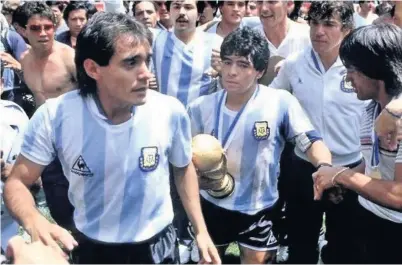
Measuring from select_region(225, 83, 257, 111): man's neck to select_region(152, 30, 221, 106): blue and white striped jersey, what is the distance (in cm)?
97

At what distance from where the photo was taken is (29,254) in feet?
5.14

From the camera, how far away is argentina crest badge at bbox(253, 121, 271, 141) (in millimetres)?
3932

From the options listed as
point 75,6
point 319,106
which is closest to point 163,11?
point 75,6

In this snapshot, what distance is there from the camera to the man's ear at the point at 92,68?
2732 millimetres

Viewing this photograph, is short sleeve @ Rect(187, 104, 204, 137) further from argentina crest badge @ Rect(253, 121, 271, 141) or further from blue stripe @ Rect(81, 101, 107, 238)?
blue stripe @ Rect(81, 101, 107, 238)

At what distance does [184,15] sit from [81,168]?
2.68 meters

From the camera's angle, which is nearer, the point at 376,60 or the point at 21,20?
the point at 376,60

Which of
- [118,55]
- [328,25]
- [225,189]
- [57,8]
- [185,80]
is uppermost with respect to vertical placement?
[118,55]

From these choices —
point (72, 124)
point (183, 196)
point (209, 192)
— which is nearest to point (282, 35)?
point (209, 192)

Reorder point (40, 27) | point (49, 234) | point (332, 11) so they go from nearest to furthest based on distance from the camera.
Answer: point (49, 234) < point (332, 11) < point (40, 27)

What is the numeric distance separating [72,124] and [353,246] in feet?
4.98

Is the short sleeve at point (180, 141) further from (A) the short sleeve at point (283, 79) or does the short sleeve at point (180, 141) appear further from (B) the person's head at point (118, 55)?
(A) the short sleeve at point (283, 79)

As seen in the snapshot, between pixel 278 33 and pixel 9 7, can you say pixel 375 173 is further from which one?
pixel 9 7

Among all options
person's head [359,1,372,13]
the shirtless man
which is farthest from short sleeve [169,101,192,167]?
person's head [359,1,372,13]
